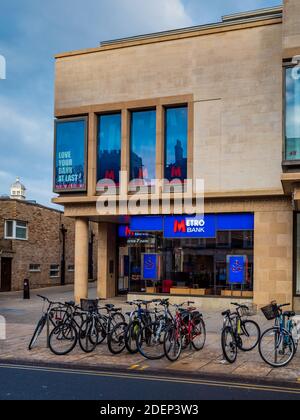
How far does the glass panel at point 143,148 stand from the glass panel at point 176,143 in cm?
61

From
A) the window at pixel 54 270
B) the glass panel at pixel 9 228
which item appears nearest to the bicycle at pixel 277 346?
the glass panel at pixel 9 228

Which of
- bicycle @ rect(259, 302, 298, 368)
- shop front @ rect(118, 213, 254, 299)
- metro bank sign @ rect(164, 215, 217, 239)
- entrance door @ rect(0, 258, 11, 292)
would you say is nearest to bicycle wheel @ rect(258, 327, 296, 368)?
bicycle @ rect(259, 302, 298, 368)

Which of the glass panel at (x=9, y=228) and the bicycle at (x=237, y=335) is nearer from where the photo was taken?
the bicycle at (x=237, y=335)

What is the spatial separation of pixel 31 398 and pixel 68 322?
449cm

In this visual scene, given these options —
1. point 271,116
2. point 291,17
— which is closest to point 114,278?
point 271,116

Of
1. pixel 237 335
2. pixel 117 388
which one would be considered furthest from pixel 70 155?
pixel 117 388

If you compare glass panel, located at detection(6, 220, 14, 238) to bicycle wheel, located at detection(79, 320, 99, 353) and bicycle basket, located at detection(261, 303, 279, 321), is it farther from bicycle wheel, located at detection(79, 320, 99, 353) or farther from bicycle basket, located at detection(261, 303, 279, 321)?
bicycle basket, located at detection(261, 303, 279, 321)

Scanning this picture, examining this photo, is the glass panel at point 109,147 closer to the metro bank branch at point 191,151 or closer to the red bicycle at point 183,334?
the metro bank branch at point 191,151

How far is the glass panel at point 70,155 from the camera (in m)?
24.2

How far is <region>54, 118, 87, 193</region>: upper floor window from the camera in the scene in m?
24.2

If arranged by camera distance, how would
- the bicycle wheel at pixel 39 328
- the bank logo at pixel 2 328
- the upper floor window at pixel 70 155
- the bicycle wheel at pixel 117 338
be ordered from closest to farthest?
the bicycle wheel at pixel 117 338 < the bicycle wheel at pixel 39 328 < the bank logo at pixel 2 328 < the upper floor window at pixel 70 155

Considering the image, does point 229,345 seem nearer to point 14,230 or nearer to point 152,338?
point 152,338

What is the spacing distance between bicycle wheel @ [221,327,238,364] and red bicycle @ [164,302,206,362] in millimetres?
1001

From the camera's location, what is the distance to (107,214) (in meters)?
23.4
